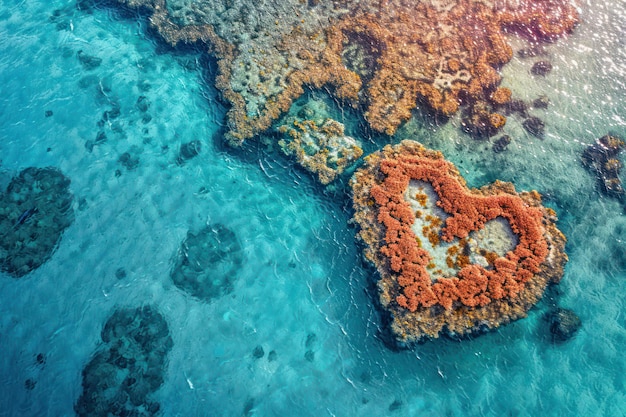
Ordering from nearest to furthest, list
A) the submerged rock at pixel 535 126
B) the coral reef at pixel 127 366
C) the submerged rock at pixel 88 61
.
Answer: the coral reef at pixel 127 366 < the submerged rock at pixel 535 126 < the submerged rock at pixel 88 61

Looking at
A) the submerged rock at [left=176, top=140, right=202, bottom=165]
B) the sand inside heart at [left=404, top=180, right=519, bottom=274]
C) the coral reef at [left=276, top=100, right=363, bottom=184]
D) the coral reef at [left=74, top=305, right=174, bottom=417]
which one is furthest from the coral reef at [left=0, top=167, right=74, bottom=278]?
the sand inside heart at [left=404, top=180, right=519, bottom=274]

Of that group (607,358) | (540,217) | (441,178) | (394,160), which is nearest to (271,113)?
(394,160)

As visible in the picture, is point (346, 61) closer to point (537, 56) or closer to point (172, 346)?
point (537, 56)

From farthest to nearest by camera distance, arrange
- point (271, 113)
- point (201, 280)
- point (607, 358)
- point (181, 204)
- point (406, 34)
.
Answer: point (406, 34) → point (271, 113) → point (181, 204) → point (201, 280) → point (607, 358)

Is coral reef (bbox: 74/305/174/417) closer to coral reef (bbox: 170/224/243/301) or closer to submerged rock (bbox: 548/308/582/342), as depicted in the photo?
coral reef (bbox: 170/224/243/301)

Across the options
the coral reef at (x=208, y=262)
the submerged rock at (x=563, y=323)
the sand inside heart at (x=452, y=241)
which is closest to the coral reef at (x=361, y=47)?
the sand inside heart at (x=452, y=241)

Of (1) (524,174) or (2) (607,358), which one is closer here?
(2) (607,358)

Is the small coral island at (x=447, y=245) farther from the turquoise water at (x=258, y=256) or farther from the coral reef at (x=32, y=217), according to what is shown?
the coral reef at (x=32, y=217)
